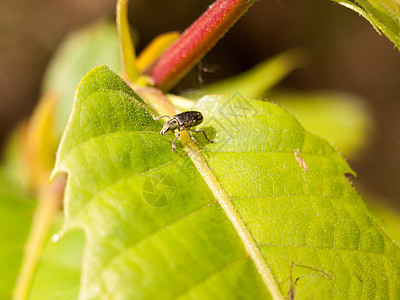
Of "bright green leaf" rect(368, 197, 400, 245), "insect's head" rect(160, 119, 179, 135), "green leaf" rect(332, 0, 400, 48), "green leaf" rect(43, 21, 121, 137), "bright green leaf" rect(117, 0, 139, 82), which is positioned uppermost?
"green leaf" rect(43, 21, 121, 137)

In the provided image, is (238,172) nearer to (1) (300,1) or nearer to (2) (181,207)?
(2) (181,207)

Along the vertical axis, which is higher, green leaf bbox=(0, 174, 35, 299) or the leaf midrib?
green leaf bbox=(0, 174, 35, 299)

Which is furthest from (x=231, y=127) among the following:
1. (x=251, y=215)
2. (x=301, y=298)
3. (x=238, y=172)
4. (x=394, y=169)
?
(x=394, y=169)

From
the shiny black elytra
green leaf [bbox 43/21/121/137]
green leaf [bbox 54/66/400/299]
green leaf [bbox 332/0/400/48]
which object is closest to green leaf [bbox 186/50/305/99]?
green leaf [bbox 43/21/121/137]

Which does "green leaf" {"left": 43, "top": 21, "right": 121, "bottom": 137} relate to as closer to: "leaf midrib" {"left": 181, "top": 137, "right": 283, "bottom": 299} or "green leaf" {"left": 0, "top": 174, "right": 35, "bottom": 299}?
"green leaf" {"left": 0, "top": 174, "right": 35, "bottom": 299}

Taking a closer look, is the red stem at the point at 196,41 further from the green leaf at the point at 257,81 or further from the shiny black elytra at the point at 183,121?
the green leaf at the point at 257,81

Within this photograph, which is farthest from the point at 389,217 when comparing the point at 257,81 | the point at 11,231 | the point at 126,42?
the point at 11,231
